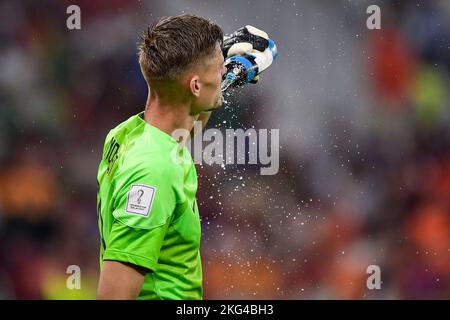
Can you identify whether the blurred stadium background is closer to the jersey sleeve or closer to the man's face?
the man's face

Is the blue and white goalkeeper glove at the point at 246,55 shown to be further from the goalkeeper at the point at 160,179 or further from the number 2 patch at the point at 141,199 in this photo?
the number 2 patch at the point at 141,199

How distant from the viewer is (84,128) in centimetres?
434

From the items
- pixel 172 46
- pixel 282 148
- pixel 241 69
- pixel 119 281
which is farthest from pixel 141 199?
pixel 282 148

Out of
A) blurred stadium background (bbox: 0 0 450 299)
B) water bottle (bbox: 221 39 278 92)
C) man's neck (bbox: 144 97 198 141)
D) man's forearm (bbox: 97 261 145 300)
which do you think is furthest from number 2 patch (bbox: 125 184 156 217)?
blurred stadium background (bbox: 0 0 450 299)

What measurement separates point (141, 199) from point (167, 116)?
295 millimetres

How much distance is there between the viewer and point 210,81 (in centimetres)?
193

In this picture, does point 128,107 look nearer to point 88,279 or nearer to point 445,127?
point 88,279

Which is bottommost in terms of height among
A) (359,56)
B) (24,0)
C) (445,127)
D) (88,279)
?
(88,279)

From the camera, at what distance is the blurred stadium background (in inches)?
168

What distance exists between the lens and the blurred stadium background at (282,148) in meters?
4.27
